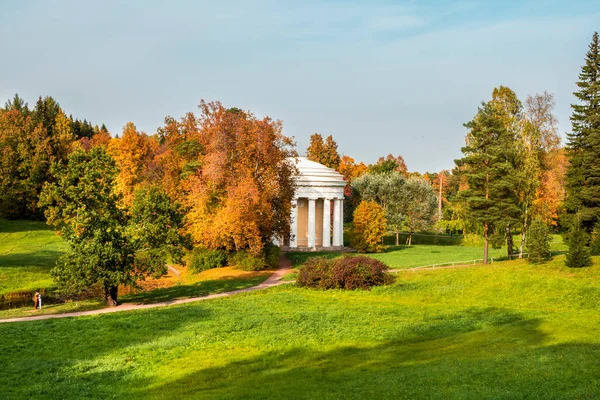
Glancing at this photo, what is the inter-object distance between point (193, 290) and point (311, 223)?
23.7 m

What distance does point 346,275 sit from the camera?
38562mm

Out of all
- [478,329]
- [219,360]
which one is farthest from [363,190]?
[219,360]

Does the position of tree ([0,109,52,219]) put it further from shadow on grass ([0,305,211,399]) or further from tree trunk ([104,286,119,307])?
shadow on grass ([0,305,211,399])

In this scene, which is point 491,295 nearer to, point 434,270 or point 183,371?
point 434,270

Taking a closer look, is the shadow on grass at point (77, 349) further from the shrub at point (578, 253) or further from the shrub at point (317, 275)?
the shrub at point (578, 253)

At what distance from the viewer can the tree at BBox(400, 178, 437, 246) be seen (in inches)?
2990

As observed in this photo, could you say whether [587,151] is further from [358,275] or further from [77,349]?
[77,349]

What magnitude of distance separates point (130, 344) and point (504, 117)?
37892mm

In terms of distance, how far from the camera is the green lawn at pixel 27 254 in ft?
150

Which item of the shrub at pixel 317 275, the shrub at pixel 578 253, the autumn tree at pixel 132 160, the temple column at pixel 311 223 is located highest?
the autumn tree at pixel 132 160

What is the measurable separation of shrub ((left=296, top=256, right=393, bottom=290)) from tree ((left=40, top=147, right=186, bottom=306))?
354 inches

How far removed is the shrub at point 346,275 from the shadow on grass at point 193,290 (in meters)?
5.02

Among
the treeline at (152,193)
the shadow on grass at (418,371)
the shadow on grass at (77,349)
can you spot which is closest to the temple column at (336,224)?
the treeline at (152,193)

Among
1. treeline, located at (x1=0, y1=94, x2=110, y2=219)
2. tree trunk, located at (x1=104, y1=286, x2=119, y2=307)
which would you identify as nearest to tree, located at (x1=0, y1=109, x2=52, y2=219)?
treeline, located at (x1=0, y1=94, x2=110, y2=219)
